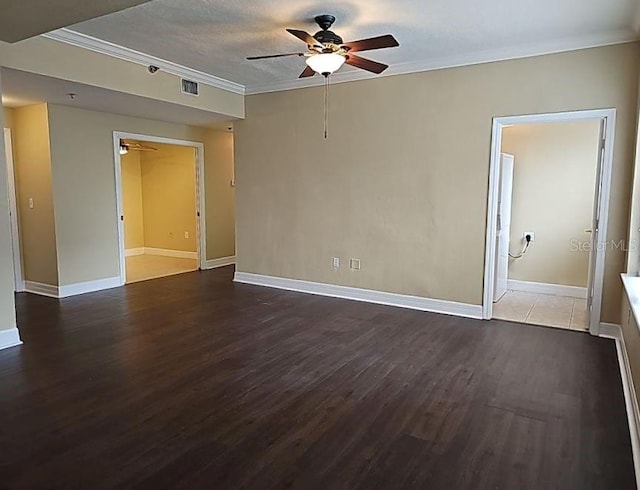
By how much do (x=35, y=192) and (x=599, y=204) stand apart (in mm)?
6618

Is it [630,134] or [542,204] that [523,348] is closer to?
[630,134]

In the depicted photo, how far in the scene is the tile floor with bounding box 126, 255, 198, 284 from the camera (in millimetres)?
7188

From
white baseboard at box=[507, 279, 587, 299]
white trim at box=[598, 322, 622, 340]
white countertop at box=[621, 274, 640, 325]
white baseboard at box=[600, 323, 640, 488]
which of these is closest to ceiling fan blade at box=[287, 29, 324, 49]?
white countertop at box=[621, 274, 640, 325]

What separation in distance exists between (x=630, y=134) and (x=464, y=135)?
4.90 feet

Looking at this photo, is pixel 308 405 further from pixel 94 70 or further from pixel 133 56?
pixel 133 56

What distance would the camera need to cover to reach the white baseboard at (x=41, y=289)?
5.77m

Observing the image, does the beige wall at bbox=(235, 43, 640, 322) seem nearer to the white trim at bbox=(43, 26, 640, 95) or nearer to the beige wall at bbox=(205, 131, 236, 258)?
the white trim at bbox=(43, 26, 640, 95)

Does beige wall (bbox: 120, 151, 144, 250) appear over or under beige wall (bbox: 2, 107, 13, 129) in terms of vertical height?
under

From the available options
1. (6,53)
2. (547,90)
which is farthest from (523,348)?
(6,53)

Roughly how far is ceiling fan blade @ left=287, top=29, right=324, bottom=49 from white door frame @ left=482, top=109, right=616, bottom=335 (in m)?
2.10

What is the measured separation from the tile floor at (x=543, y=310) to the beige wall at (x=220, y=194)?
492 centimetres

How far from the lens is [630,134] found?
3984mm

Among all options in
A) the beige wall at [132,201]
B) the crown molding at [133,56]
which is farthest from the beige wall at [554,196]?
the beige wall at [132,201]

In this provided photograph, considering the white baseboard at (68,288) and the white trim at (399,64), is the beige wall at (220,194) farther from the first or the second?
the white trim at (399,64)
